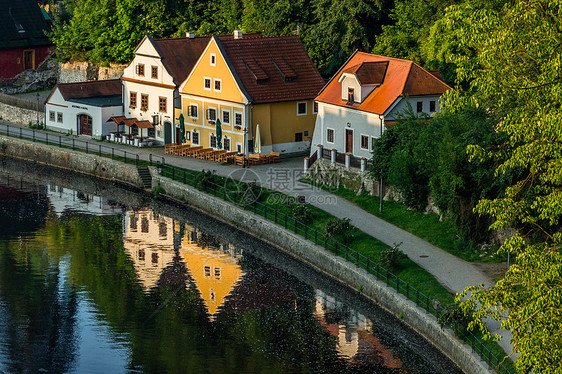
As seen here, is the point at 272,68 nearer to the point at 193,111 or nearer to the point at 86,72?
the point at 193,111

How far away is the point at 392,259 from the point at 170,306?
10.6m

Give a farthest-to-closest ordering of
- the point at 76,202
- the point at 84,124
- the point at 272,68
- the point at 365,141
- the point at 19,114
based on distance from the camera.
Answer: the point at 19,114 → the point at 84,124 → the point at 272,68 → the point at 76,202 → the point at 365,141

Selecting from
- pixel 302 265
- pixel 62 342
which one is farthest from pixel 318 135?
pixel 62 342

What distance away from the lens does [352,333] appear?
45.9 meters

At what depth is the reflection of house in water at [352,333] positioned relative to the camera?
43000 millimetres

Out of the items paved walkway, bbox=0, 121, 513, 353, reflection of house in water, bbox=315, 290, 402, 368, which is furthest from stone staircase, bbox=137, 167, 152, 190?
reflection of house in water, bbox=315, 290, 402, 368

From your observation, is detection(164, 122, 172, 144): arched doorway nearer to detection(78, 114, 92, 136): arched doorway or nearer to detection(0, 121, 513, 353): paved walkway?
detection(0, 121, 513, 353): paved walkway

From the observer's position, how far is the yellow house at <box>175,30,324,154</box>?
237 feet

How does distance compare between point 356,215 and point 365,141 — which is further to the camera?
point 365,141

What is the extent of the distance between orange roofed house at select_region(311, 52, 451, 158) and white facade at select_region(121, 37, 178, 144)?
14375 mm

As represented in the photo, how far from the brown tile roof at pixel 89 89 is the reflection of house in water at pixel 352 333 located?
3678 centimetres

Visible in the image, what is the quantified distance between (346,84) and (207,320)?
23922 mm

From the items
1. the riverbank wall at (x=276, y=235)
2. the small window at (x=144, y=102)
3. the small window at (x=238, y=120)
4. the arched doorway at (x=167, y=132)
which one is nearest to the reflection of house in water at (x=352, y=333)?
the riverbank wall at (x=276, y=235)

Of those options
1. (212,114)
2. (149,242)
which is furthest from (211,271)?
(212,114)
